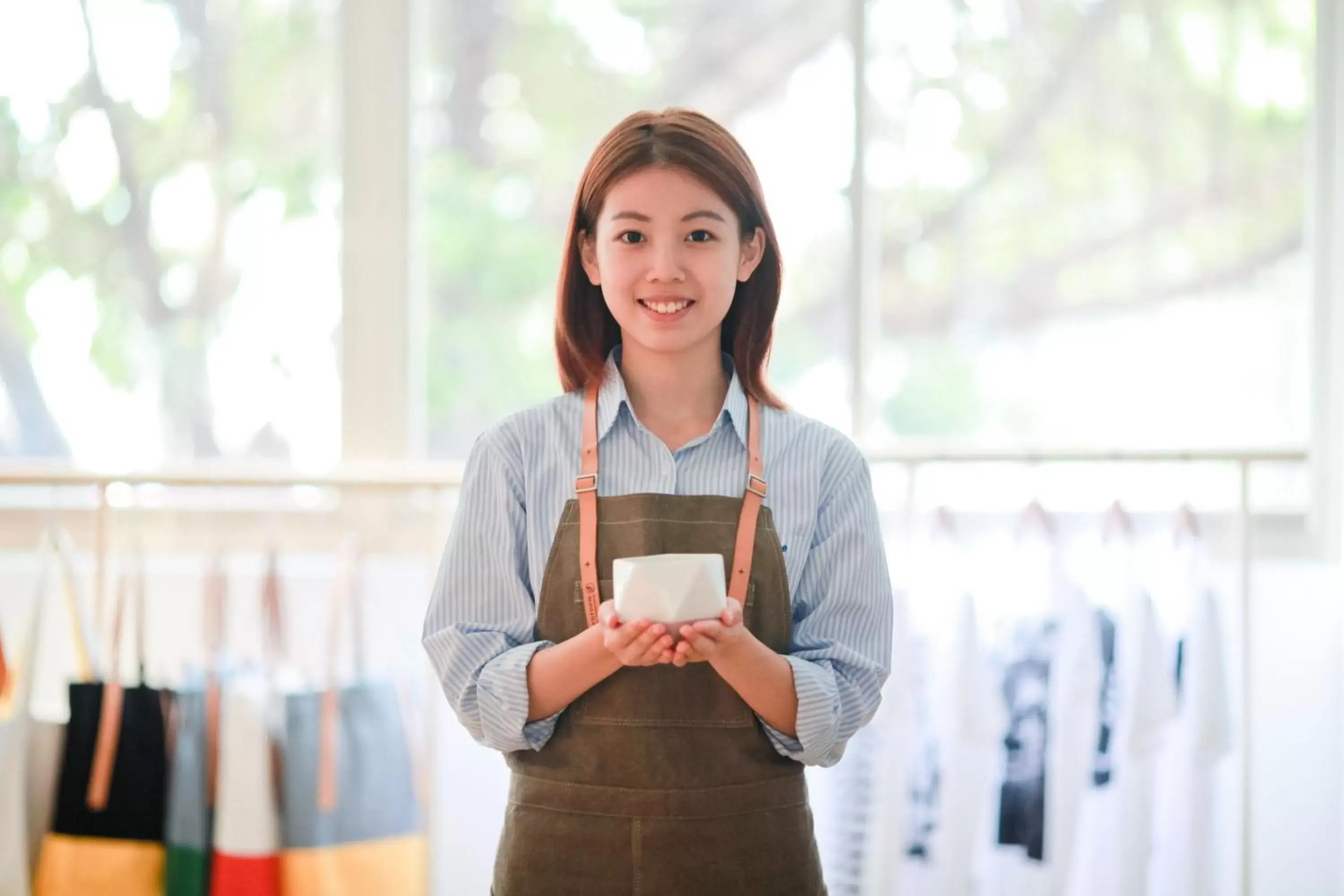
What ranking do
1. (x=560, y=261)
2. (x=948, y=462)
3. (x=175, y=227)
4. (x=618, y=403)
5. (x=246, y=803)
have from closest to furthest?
(x=618, y=403)
(x=246, y=803)
(x=948, y=462)
(x=560, y=261)
(x=175, y=227)

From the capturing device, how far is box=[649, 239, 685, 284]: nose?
1182mm

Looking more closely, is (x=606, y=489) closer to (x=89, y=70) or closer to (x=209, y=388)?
(x=209, y=388)

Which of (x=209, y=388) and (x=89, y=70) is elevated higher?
(x=89, y=70)

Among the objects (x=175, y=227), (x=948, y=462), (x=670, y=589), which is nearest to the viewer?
(x=670, y=589)

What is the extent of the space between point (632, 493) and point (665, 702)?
204 mm

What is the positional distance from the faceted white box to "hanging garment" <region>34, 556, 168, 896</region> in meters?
0.97

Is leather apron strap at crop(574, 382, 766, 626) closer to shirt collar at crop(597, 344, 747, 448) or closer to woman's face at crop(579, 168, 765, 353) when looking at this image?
shirt collar at crop(597, 344, 747, 448)

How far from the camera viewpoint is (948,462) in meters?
1.81

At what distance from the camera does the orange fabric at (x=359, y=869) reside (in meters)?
1.68

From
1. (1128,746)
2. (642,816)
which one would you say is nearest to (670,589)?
(642,816)

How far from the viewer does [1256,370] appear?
6.68 feet

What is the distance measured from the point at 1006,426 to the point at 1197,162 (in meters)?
0.53

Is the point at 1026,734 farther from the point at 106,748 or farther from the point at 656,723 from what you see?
the point at 106,748

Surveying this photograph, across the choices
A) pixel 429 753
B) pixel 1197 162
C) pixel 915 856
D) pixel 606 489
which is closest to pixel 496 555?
pixel 606 489
